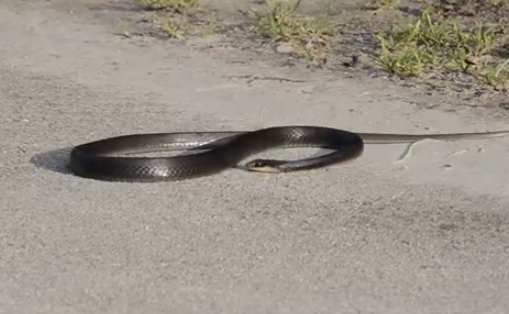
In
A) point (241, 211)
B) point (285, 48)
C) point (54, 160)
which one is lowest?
point (285, 48)

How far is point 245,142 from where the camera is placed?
6.39m

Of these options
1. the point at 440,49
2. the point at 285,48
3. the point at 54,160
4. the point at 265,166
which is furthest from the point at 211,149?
the point at 440,49

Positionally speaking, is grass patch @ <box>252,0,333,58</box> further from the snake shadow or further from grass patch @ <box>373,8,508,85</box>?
the snake shadow

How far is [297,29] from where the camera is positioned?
8484 mm

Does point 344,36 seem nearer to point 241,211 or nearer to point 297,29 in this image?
point 297,29

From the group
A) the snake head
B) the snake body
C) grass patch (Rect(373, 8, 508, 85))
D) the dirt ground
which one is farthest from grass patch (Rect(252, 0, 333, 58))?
the snake head

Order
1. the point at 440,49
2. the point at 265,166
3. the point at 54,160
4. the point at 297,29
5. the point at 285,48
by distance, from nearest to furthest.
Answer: the point at 265,166 → the point at 54,160 → the point at 440,49 → the point at 285,48 → the point at 297,29

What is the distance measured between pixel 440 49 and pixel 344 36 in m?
0.69

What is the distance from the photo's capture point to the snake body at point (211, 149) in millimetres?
5973

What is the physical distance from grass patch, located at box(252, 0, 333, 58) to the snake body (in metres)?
1.66

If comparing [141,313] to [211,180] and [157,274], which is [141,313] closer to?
[157,274]

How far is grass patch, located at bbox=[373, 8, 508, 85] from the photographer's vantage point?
25.2ft

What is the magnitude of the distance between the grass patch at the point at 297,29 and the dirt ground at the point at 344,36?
0.02m

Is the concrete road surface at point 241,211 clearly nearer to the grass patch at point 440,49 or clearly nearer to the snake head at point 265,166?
the snake head at point 265,166
